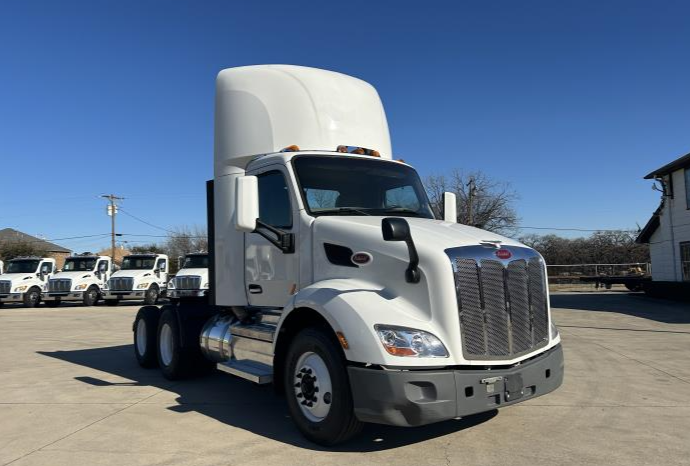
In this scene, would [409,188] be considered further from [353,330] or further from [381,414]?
[381,414]

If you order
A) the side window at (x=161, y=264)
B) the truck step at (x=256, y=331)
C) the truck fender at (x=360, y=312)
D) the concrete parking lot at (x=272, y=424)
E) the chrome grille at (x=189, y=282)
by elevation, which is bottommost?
the concrete parking lot at (x=272, y=424)

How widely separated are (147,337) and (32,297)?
2141cm

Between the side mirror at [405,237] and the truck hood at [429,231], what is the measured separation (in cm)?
21

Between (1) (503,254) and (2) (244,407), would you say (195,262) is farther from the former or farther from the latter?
(1) (503,254)

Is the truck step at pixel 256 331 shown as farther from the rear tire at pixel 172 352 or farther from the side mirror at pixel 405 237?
the side mirror at pixel 405 237

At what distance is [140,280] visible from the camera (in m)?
25.4

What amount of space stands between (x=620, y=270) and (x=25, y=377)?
130 ft

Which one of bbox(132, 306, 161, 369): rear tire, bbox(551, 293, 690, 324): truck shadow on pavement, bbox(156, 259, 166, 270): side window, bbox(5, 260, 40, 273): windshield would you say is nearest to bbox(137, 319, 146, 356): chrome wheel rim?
bbox(132, 306, 161, 369): rear tire

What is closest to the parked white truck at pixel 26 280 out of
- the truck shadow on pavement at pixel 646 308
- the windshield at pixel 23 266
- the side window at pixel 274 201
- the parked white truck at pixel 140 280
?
the windshield at pixel 23 266

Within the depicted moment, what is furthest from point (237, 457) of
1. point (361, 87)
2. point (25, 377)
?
point (25, 377)

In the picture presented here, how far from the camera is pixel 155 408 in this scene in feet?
20.4

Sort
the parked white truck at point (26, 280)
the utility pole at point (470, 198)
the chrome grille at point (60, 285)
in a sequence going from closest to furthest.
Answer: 1. the chrome grille at point (60, 285)
2. the parked white truck at point (26, 280)
3. the utility pole at point (470, 198)

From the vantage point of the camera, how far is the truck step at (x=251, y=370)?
532 centimetres

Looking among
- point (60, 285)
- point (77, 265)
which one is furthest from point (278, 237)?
point (77, 265)
